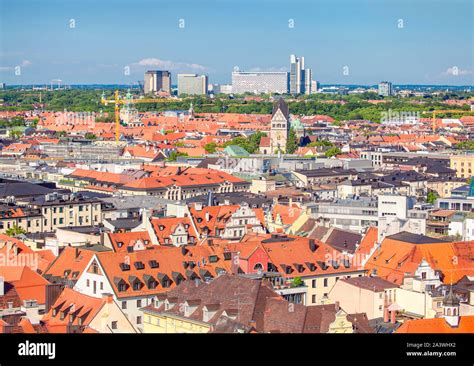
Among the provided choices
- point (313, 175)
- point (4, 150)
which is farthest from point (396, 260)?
point (4, 150)

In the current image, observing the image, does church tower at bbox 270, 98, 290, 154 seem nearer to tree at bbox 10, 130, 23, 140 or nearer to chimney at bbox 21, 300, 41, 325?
tree at bbox 10, 130, 23, 140

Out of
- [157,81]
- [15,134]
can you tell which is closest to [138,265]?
[15,134]

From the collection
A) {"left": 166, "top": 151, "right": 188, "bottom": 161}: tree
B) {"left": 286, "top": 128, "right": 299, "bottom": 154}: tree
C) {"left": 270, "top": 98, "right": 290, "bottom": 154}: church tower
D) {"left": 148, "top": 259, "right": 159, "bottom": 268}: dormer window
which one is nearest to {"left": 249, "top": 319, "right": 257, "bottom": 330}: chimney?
{"left": 148, "top": 259, "right": 159, "bottom": 268}: dormer window

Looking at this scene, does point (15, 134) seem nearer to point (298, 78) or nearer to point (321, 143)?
point (321, 143)

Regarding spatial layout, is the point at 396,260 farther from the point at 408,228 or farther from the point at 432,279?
the point at 408,228

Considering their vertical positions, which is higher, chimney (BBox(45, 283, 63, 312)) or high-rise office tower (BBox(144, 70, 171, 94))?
high-rise office tower (BBox(144, 70, 171, 94))

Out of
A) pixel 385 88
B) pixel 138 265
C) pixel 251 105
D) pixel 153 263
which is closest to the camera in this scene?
pixel 138 265
